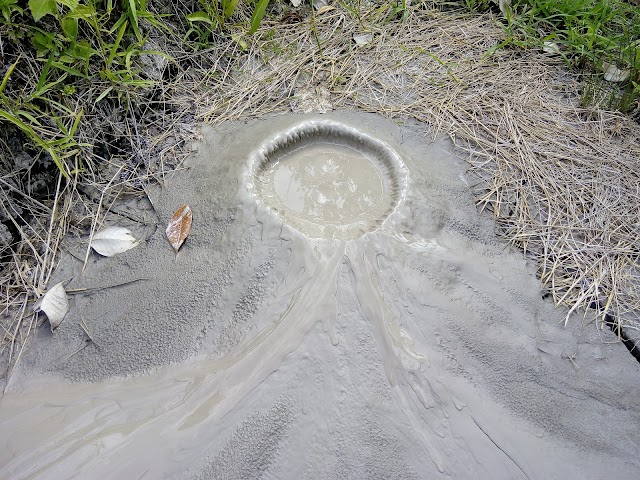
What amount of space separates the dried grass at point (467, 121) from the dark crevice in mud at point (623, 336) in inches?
1.0

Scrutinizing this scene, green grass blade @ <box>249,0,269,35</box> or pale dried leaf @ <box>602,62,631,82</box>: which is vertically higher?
green grass blade @ <box>249,0,269,35</box>

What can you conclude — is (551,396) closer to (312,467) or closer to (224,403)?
(312,467)

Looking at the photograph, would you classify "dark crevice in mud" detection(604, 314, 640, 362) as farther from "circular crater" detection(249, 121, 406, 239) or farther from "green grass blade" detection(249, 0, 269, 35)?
"green grass blade" detection(249, 0, 269, 35)

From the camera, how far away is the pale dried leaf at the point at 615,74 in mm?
2377

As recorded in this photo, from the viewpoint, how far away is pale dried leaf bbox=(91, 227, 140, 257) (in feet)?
6.02

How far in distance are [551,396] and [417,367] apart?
1.43ft

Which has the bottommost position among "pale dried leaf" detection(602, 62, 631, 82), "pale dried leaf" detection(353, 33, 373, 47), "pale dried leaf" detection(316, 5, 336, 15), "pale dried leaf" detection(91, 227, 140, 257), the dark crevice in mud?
the dark crevice in mud

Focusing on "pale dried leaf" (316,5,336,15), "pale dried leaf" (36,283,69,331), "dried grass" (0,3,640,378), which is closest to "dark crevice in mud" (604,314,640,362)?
"dried grass" (0,3,640,378)

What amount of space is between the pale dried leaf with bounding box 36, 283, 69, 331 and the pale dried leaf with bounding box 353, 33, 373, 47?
1.81 metres

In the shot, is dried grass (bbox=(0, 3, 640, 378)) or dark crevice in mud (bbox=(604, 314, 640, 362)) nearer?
dark crevice in mud (bbox=(604, 314, 640, 362))

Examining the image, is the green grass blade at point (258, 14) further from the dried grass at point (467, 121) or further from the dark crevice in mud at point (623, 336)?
the dark crevice in mud at point (623, 336)

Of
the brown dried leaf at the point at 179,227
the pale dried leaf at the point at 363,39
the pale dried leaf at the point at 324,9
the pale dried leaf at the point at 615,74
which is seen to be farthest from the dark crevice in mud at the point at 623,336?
the pale dried leaf at the point at 324,9

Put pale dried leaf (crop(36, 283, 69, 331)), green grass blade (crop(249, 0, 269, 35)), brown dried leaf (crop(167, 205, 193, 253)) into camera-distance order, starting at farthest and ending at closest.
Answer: green grass blade (crop(249, 0, 269, 35))
brown dried leaf (crop(167, 205, 193, 253))
pale dried leaf (crop(36, 283, 69, 331))

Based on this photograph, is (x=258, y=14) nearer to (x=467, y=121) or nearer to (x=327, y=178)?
(x=327, y=178)
